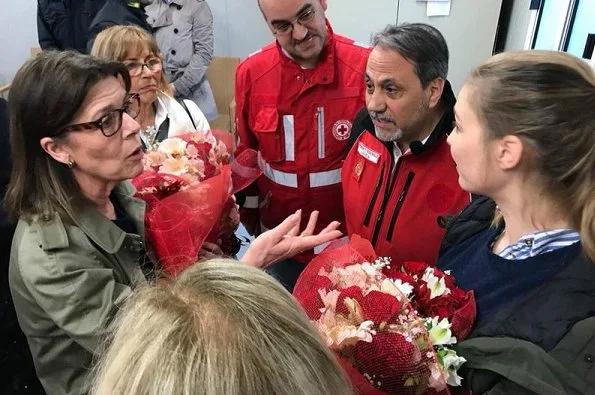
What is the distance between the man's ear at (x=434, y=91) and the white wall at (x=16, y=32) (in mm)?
4478

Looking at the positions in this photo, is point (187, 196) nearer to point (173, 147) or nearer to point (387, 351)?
point (173, 147)

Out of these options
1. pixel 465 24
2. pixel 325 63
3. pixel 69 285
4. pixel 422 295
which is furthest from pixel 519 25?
pixel 69 285

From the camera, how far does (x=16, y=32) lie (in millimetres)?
4738

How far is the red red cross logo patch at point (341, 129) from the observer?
2.12m

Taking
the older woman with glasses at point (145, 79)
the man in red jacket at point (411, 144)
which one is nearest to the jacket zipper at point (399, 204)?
the man in red jacket at point (411, 144)

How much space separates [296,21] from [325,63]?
0.21 m

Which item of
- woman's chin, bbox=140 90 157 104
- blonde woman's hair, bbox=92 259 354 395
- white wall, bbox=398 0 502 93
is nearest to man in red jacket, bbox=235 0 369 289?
woman's chin, bbox=140 90 157 104

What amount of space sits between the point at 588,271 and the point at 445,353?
334mm

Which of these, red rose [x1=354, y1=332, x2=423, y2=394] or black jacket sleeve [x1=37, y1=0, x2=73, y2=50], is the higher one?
black jacket sleeve [x1=37, y1=0, x2=73, y2=50]

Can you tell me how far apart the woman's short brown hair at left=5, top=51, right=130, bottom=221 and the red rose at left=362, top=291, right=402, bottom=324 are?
33.2 inches

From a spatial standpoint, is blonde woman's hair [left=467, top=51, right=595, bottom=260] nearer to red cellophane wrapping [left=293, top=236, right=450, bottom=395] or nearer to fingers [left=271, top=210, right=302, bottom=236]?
red cellophane wrapping [left=293, top=236, right=450, bottom=395]

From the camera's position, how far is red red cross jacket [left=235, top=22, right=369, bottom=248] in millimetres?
2096

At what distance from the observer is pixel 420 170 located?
5.51 ft

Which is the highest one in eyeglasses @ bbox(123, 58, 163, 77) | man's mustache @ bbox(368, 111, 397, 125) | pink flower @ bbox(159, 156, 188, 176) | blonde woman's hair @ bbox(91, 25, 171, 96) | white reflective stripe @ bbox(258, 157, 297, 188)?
blonde woman's hair @ bbox(91, 25, 171, 96)
